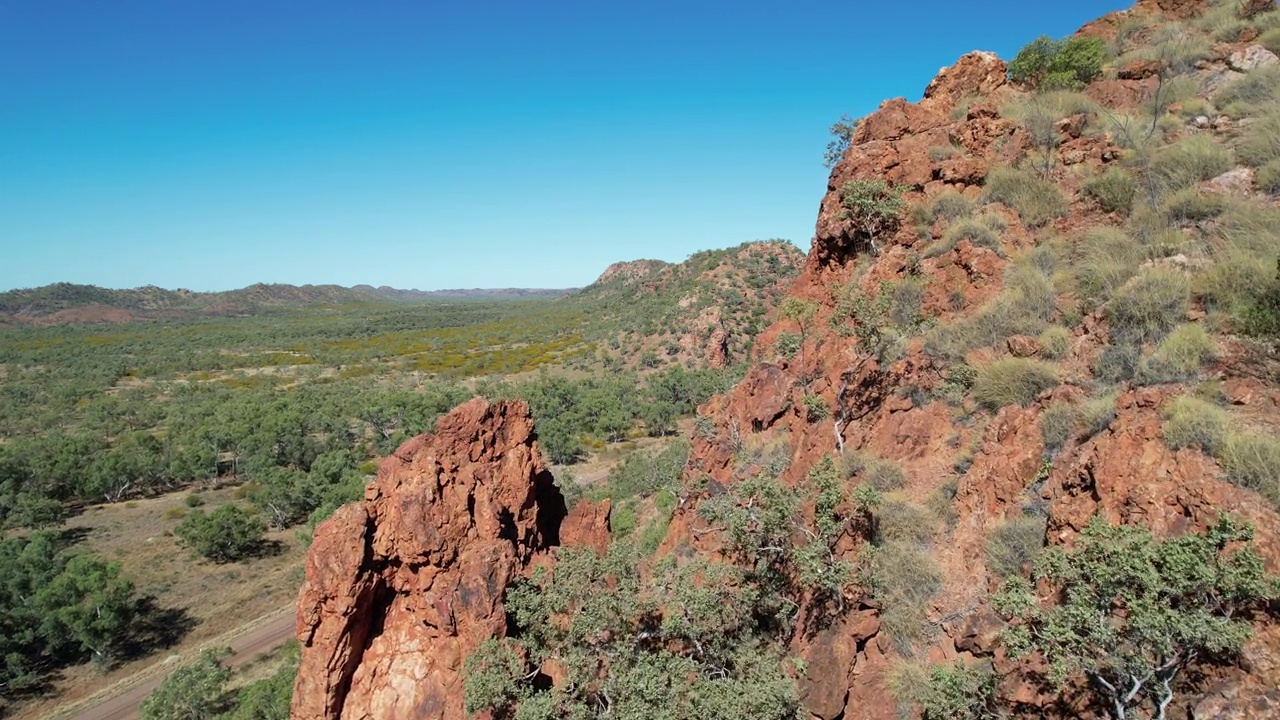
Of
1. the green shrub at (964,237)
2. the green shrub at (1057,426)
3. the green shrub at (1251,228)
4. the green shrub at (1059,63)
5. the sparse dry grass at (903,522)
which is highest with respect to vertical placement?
the green shrub at (1059,63)

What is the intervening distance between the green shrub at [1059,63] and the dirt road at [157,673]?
41.1 meters

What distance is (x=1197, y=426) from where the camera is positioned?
709 centimetres

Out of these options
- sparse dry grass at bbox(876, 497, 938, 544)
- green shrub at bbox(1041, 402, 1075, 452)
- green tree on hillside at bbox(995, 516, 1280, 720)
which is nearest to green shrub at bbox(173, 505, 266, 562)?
sparse dry grass at bbox(876, 497, 938, 544)

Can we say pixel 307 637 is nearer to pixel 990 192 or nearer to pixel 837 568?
pixel 837 568

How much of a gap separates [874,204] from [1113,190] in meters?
6.03

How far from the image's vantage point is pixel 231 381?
90.9 meters

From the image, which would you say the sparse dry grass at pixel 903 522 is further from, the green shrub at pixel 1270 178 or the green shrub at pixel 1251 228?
the green shrub at pixel 1270 178

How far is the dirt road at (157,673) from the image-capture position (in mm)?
24375

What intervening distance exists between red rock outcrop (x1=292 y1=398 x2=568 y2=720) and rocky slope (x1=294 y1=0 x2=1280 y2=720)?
0.15 ft

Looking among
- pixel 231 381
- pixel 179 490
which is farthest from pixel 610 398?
pixel 231 381

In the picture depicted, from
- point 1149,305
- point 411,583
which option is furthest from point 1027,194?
point 411,583

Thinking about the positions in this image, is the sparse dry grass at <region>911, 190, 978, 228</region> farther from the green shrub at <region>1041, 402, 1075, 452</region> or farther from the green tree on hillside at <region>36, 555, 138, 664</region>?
the green tree on hillside at <region>36, 555, 138, 664</region>

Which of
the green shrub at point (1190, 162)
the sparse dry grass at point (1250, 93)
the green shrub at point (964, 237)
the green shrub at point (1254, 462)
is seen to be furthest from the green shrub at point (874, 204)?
the green shrub at point (1254, 462)

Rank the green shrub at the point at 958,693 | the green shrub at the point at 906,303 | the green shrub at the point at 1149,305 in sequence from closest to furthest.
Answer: the green shrub at the point at 958,693
the green shrub at the point at 1149,305
the green shrub at the point at 906,303
